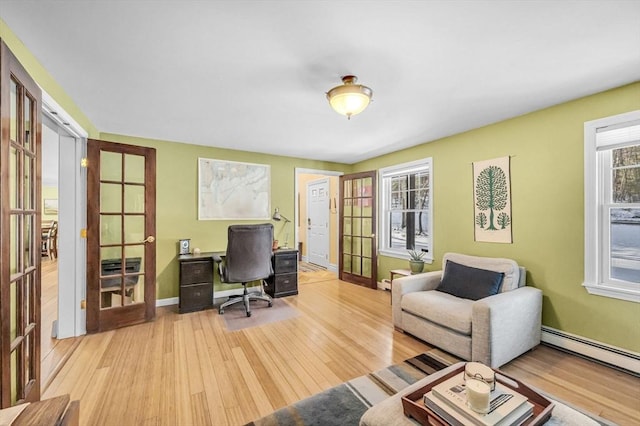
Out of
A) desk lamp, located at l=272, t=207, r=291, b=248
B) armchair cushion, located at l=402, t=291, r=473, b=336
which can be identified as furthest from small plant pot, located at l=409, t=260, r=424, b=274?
desk lamp, located at l=272, t=207, r=291, b=248

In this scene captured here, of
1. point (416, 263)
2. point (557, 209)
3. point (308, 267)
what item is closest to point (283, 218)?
point (308, 267)

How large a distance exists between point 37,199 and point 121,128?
6.89ft

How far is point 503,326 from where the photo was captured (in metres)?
2.24

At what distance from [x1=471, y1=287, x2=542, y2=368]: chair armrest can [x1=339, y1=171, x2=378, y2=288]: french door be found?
230 cm

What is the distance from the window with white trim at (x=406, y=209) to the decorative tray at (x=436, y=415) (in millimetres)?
2653

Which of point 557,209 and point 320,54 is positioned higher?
point 320,54

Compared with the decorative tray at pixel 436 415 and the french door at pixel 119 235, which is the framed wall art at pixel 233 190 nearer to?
the french door at pixel 119 235

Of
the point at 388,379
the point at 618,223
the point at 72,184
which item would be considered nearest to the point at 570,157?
the point at 618,223

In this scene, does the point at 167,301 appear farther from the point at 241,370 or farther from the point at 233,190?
the point at 241,370

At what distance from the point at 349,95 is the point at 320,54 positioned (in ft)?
1.20

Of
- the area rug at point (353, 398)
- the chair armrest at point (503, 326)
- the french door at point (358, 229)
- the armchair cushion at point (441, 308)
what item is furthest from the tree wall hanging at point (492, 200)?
the french door at point (358, 229)

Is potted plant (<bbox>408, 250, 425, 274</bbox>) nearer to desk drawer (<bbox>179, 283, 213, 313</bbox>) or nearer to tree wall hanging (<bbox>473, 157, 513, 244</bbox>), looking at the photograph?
tree wall hanging (<bbox>473, 157, 513, 244</bbox>)

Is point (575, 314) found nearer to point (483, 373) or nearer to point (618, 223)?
point (618, 223)

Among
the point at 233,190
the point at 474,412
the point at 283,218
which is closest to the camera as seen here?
the point at 474,412
